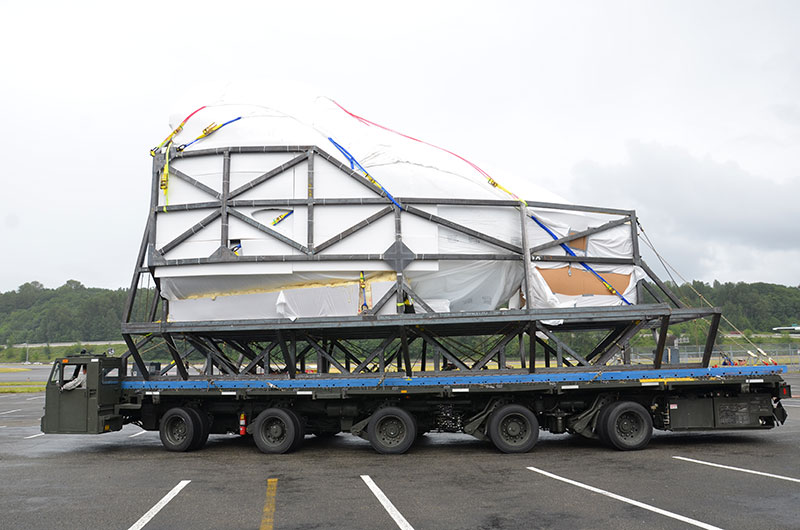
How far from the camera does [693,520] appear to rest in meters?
6.10

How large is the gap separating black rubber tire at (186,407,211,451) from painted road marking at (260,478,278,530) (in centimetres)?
372

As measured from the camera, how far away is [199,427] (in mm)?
11820

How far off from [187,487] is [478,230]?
6996mm

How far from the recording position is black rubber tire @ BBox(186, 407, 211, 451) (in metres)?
11.8

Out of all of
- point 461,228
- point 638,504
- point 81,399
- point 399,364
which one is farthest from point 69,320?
point 638,504

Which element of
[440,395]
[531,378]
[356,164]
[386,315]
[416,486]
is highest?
[356,164]

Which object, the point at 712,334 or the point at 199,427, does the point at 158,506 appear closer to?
the point at 199,427

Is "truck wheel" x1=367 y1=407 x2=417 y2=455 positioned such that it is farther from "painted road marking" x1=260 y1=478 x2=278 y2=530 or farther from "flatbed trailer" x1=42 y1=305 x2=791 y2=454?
"painted road marking" x1=260 y1=478 x2=278 y2=530

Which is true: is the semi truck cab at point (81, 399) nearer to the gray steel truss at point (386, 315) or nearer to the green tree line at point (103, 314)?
the gray steel truss at point (386, 315)

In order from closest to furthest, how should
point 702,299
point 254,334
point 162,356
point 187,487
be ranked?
1. point 187,487
2. point 702,299
3. point 254,334
4. point 162,356

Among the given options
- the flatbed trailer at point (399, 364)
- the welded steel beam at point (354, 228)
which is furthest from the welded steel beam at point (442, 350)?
the welded steel beam at point (354, 228)

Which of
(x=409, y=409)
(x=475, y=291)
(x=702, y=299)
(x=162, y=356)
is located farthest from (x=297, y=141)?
(x=162, y=356)

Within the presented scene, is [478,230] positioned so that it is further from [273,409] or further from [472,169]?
[273,409]

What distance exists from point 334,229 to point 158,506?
5908 mm
